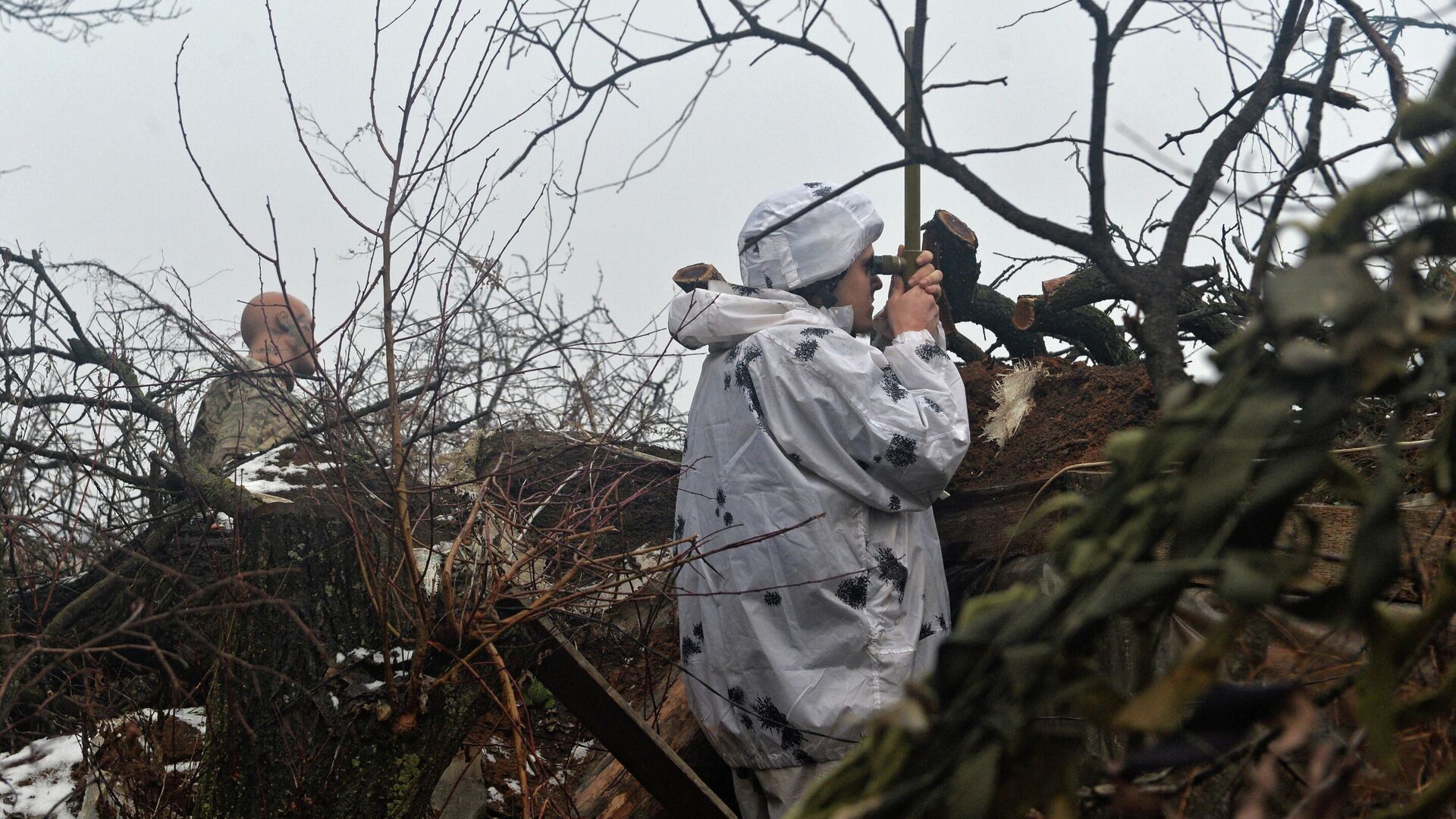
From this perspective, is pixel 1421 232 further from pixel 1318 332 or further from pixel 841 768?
pixel 1318 332

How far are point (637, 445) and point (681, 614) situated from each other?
1.47 meters

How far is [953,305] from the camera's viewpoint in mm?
4172

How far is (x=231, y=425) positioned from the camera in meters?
4.56

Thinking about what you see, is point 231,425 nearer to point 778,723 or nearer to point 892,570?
point 778,723

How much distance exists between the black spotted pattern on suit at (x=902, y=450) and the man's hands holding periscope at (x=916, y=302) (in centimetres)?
44

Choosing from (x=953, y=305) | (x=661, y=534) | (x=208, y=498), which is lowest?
(x=661, y=534)

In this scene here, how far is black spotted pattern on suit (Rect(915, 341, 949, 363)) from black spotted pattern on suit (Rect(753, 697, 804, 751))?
1011mm

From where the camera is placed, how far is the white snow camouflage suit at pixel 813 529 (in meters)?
2.84

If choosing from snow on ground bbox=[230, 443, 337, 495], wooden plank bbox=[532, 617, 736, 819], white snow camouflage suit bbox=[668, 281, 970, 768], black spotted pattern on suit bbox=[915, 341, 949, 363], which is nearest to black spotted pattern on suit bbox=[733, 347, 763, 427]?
white snow camouflage suit bbox=[668, 281, 970, 768]

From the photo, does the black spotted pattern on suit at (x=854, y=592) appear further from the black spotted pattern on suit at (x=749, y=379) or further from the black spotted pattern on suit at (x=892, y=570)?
the black spotted pattern on suit at (x=749, y=379)

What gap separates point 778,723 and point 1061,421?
1.33 m

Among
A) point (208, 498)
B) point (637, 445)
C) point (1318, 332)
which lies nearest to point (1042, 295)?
point (637, 445)

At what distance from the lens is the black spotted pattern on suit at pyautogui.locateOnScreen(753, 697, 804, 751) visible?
9.27 ft

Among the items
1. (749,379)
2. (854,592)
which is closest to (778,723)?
(854,592)
